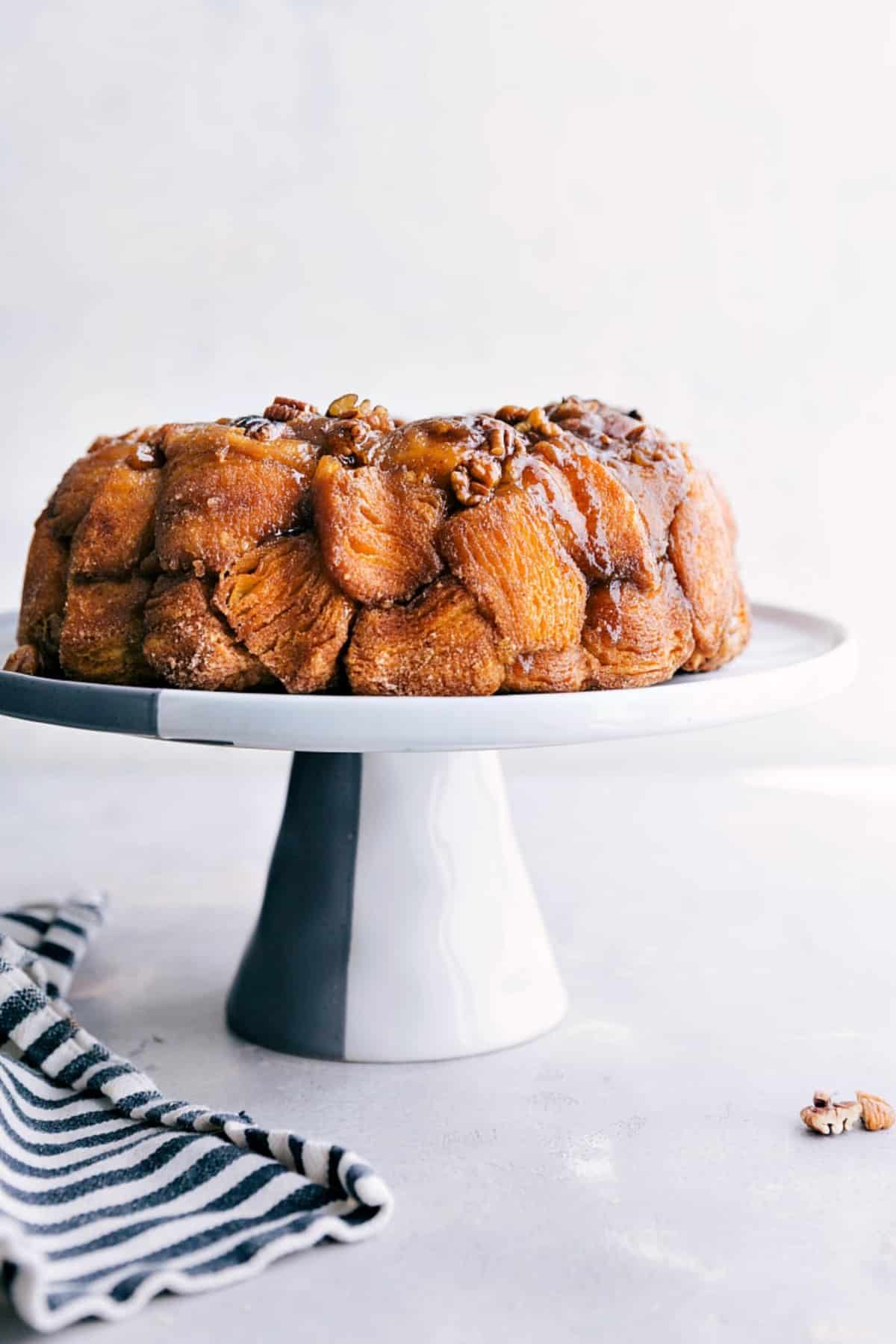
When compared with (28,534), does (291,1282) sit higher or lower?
lower

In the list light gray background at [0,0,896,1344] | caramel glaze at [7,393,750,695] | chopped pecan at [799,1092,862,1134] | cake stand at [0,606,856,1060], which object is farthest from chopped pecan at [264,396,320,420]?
light gray background at [0,0,896,1344]

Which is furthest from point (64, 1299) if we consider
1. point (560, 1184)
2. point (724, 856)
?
point (724, 856)

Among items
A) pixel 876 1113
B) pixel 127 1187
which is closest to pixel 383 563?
pixel 127 1187

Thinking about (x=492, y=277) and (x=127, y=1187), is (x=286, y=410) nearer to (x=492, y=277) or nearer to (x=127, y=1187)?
(x=127, y=1187)

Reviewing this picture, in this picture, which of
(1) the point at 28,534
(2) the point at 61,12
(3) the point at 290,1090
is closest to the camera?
(3) the point at 290,1090

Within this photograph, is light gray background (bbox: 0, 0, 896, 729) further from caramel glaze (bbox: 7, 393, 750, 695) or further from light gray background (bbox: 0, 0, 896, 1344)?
caramel glaze (bbox: 7, 393, 750, 695)

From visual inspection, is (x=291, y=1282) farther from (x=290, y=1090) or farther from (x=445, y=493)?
(x=445, y=493)
